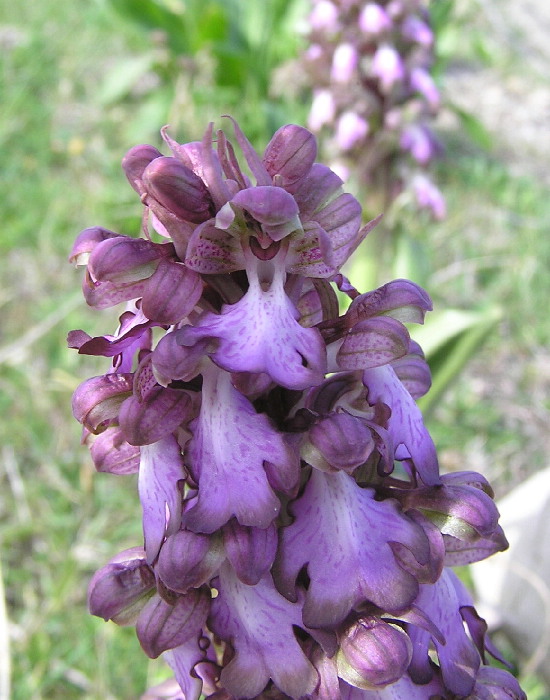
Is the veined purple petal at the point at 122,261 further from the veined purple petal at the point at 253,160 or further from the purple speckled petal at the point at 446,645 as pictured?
the purple speckled petal at the point at 446,645

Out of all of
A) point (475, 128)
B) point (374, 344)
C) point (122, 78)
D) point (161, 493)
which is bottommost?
point (161, 493)

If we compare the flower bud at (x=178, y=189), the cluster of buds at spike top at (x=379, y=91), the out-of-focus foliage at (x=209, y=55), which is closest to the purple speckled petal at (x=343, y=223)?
the flower bud at (x=178, y=189)

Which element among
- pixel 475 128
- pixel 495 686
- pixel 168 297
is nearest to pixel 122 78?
pixel 475 128

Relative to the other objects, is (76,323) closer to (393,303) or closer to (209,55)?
(209,55)

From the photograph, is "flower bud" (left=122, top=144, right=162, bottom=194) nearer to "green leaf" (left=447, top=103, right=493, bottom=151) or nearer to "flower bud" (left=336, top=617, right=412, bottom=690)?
"flower bud" (left=336, top=617, right=412, bottom=690)

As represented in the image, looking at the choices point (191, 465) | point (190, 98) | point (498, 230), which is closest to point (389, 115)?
point (498, 230)

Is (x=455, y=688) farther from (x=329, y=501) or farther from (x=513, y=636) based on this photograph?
(x=513, y=636)
